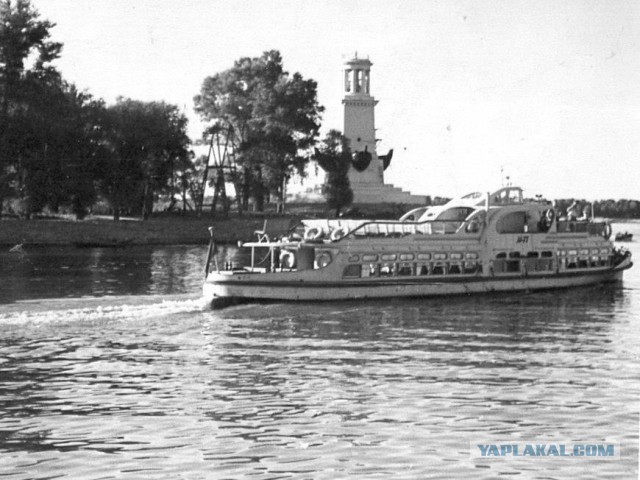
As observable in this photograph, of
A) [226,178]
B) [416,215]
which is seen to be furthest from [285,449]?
[226,178]

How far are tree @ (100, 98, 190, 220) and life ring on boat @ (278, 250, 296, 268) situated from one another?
173 ft

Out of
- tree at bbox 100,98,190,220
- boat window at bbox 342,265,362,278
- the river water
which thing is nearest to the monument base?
tree at bbox 100,98,190,220

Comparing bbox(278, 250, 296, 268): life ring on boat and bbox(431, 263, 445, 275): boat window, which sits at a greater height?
bbox(278, 250, 296, 268): life ring on boat

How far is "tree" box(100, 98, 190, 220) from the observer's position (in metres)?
108

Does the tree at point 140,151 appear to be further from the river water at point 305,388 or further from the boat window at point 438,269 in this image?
the river water at point 305,388

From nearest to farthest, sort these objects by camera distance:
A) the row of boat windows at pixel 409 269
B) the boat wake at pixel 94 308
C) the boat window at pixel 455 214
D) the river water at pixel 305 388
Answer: the river water at pixel 305 388, the boat wake at pixel 94 308, the row of boat windows at pixel 409 269, the boat window at pixel 455 214

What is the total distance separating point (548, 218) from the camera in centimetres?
6234

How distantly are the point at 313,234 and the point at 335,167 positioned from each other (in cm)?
7625

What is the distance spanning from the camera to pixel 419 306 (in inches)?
2007

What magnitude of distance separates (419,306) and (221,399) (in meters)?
24.5

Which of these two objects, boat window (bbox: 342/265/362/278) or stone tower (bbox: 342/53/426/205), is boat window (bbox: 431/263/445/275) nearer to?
boat window (bbox: 342/265/362/278)

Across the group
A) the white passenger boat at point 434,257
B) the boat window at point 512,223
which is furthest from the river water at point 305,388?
the boat window at point 512,223

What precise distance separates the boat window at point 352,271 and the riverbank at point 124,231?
4999 centimetres

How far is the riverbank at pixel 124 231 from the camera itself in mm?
96938
